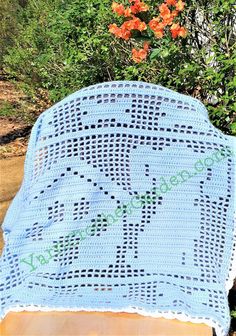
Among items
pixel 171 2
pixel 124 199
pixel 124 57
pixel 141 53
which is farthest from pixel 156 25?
pixel 124 199

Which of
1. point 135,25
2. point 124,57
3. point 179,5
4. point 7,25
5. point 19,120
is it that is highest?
point 179,5

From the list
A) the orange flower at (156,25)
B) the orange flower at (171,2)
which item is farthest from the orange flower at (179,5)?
Answer: the orange flower at (156,25)

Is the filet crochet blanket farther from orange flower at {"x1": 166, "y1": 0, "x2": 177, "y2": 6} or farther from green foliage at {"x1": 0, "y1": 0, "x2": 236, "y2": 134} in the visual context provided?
orange flower at {"x1": 166, "y1": 0, "x2": 177, "y2": 6}

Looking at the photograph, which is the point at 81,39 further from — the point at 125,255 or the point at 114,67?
the point at 125,255

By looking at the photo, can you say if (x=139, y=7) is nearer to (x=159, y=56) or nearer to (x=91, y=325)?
(x=159, y=56)

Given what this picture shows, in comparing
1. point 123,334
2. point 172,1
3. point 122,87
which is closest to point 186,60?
point 172,1

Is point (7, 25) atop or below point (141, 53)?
below

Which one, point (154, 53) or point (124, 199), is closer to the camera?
point (124, 199)

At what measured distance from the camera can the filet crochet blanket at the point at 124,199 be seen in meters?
2.10

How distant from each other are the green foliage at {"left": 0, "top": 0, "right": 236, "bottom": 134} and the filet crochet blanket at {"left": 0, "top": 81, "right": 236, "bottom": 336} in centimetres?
80

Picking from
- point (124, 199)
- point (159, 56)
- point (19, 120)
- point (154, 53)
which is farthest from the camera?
point (19, 120)

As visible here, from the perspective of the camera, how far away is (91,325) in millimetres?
2049

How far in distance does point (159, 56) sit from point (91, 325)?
6.53 feet

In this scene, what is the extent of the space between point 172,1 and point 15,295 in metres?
2.02
